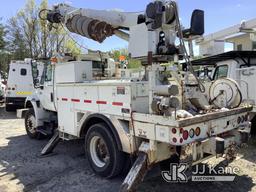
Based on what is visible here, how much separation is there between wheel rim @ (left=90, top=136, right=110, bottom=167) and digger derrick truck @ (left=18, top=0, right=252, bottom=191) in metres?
0.02

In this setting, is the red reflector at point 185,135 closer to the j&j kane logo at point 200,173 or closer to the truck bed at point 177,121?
the truck bed at point 177,121

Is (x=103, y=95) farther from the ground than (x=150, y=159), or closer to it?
farther from the ground

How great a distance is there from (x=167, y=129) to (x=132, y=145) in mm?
763

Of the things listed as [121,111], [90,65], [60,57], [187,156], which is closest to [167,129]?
[187,156]

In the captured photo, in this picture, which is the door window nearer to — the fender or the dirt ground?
the dirt ground

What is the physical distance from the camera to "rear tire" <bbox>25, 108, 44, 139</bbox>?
778 centimetres

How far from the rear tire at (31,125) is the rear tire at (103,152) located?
127 inches

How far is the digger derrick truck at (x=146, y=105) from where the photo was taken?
151 inches

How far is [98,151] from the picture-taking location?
5059 mm

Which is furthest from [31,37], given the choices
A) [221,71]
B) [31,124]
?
[221,71]

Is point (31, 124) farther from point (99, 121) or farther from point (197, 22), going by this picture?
point (197, 22)

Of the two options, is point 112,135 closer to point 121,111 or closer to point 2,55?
point 121,111

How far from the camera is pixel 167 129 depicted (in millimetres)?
3641

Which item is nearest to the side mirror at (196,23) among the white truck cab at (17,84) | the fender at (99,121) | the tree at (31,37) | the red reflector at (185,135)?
the red reflector at (185,135)
